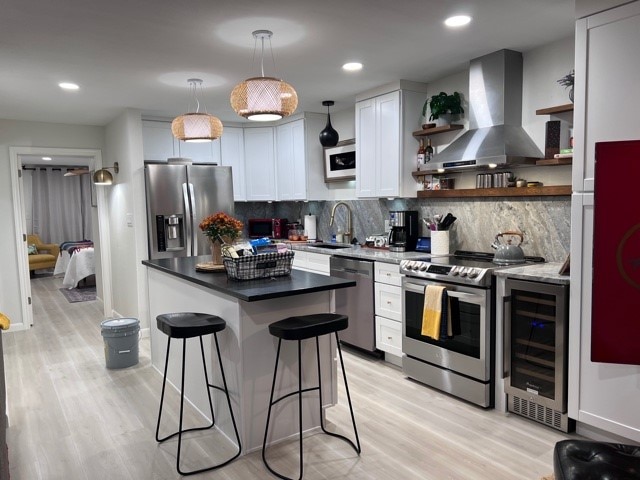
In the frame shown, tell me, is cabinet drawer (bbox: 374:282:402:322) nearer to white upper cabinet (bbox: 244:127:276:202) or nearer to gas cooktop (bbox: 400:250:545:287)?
gas cooktop (bbox: 400:250:545:287)

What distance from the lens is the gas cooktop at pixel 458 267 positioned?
316 centimetres

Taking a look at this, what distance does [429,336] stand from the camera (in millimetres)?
3455

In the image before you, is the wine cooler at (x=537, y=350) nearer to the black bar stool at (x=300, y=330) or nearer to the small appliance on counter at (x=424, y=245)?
the black bar stool at (x=300, y=330)

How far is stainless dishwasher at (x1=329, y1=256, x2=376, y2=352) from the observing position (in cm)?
423

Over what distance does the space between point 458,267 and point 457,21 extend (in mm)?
1588

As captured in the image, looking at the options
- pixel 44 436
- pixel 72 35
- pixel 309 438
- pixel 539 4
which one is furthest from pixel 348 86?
pixel 44 436

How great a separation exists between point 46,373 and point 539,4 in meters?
4.63

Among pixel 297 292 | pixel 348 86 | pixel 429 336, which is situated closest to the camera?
pixel 297 292

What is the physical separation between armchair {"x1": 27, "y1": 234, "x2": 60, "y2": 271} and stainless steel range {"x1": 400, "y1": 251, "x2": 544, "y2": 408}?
8.36m

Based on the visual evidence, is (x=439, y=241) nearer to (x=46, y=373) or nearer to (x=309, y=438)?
(x=309, y=438)

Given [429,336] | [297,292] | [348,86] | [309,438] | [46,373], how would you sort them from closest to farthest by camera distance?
[297,292] → [309,438] → [429,336] → [46,373] → [348,86]

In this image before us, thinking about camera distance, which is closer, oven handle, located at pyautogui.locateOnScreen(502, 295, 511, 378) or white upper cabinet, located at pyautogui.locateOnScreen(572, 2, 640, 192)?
white upper cabinet, located at pyautogui.locateOnScreen(572, 2, 640, 192)

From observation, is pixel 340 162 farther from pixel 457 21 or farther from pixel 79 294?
pixel 79 294

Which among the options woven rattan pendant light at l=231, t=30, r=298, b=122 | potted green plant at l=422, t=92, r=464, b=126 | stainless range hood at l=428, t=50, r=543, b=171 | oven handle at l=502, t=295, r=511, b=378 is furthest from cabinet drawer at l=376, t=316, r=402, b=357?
woven rattan pendant light at l=231, t=30, r=298, b=122
